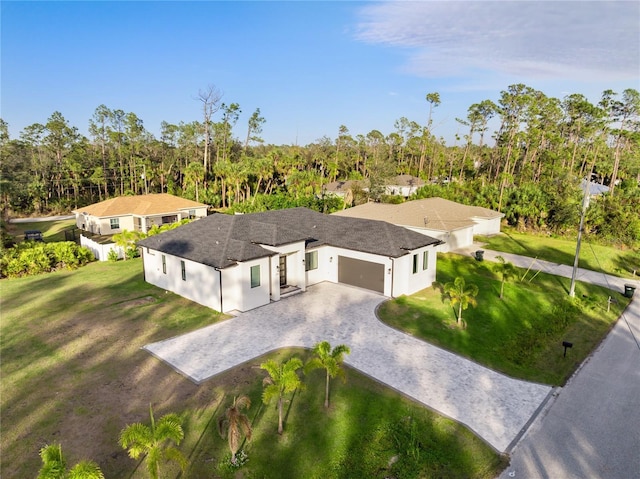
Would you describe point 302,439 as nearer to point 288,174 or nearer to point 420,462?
point 420,462

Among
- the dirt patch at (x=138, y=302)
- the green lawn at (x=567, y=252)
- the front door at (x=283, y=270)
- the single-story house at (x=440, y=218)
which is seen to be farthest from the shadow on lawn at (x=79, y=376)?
the green lawn at (x=567, y=252)

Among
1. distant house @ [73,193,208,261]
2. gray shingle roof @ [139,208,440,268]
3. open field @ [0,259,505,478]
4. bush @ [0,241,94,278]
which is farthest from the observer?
distant house @ [73,193,208,261]

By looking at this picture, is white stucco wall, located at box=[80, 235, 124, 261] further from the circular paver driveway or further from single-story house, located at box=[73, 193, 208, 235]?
the circular paver driveway

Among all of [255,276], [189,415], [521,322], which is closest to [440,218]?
[521,322]

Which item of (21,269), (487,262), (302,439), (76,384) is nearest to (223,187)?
(21,269)

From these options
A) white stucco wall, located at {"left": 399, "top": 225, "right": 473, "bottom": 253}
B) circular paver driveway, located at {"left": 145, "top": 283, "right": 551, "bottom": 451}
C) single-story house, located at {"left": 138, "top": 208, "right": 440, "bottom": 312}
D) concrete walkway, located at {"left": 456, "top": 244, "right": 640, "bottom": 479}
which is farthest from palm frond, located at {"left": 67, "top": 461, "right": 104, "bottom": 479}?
white stucco wall, located at {"left": 399, "top": 225, "right": 473, "bottom": 253}

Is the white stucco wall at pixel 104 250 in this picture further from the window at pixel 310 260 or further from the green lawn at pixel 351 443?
the green lawn at pixel 351 443
